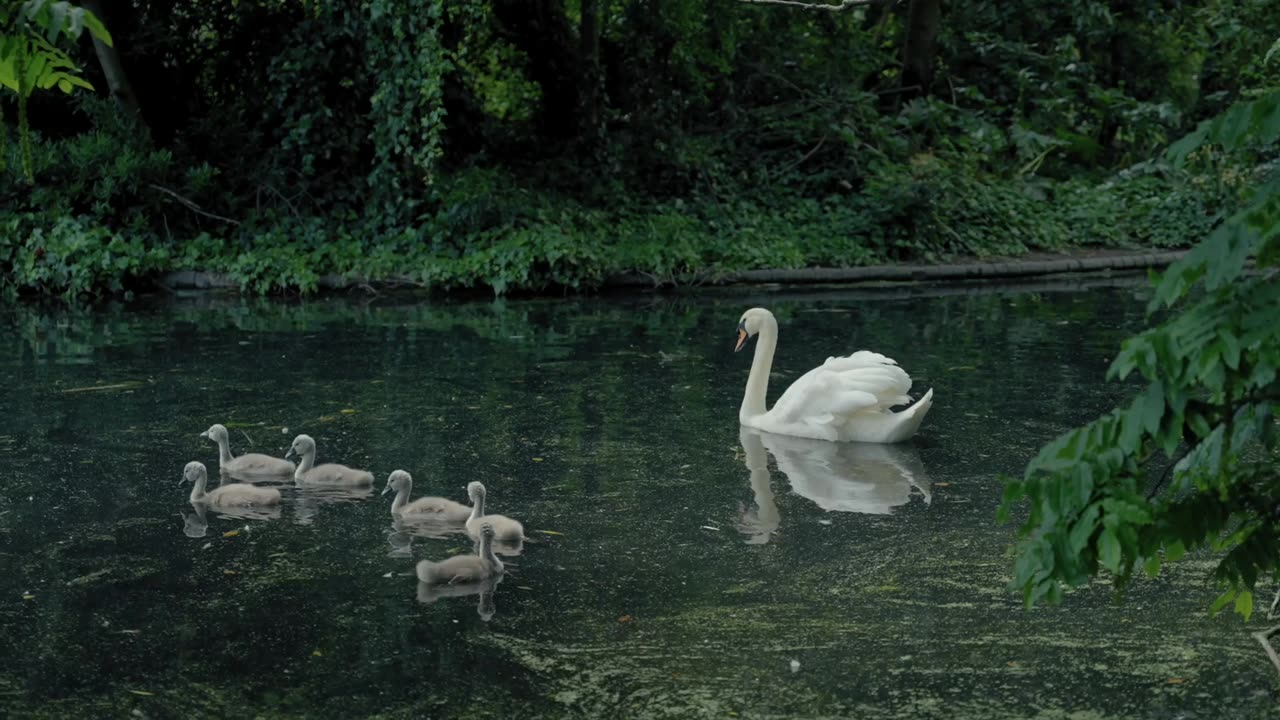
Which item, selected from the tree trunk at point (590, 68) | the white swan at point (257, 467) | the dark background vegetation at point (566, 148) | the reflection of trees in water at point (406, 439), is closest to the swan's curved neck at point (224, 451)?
the white swan at point (257, 467)

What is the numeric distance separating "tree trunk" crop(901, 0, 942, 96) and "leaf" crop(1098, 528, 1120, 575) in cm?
1901

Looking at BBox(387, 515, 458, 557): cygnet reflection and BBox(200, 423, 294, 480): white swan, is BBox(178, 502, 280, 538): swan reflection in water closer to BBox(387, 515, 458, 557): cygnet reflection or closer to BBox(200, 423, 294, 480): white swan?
BBox(200, 423, 294, 480): white swan

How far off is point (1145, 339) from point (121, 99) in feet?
55.0

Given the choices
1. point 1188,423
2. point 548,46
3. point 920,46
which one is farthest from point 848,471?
point 920,46

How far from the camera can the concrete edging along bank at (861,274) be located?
17.0m

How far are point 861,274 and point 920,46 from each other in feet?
17.9

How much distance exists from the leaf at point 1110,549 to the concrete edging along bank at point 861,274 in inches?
535

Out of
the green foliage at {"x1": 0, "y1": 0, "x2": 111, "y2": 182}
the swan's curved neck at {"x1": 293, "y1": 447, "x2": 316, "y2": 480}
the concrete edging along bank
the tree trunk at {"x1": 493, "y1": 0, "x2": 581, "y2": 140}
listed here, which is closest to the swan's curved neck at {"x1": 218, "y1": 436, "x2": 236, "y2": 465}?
the swan's curved neck at {"x1": 293, "y1": 447, "x2": 316, "y2": 480}

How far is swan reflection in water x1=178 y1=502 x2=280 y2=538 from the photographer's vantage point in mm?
7255

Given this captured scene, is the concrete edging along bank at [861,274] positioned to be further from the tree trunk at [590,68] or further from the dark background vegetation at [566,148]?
the tree trunk at [590,68]

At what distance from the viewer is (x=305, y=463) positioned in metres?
8.04

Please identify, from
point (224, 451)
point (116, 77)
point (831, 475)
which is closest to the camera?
point (224, 451)

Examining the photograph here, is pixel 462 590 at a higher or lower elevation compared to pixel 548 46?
lower

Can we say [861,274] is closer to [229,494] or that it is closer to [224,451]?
[224,451]
